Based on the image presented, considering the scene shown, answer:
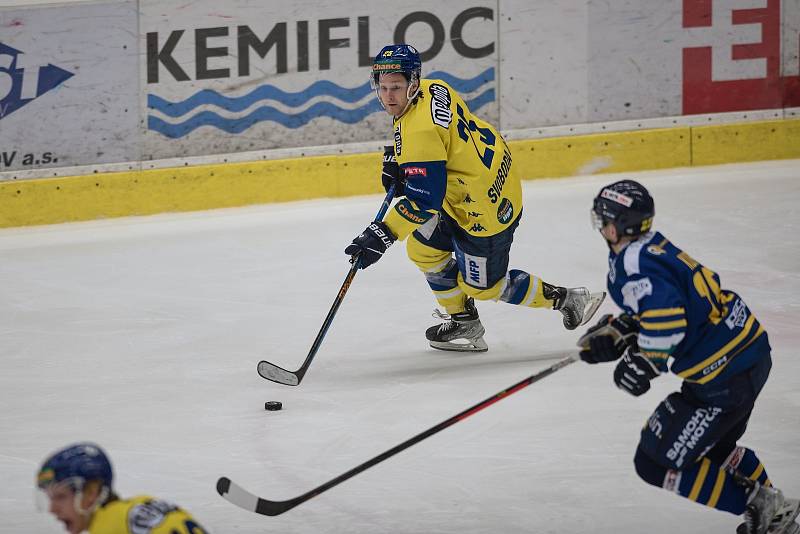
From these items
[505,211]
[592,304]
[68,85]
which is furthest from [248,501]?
[68,85]

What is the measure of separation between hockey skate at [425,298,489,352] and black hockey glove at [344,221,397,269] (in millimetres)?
604

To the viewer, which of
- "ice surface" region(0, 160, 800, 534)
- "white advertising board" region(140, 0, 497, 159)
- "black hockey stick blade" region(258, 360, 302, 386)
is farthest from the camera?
"white advertising board" region(140, 0, 497, 159)

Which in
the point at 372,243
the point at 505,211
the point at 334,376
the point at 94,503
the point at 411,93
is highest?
the point at 411,93

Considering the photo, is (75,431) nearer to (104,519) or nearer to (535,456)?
(535,456)

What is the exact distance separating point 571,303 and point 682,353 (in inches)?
76.6

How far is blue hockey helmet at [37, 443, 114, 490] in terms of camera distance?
226 centimetres

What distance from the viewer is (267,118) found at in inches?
303

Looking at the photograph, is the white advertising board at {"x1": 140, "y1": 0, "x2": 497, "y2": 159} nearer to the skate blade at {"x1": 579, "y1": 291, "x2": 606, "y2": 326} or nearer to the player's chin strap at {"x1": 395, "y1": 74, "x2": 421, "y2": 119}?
the skate blade at {"x1": 579, "y1": 291, "x2": 606, "y2": 326}

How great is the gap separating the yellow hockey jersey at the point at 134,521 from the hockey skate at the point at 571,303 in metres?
2.89

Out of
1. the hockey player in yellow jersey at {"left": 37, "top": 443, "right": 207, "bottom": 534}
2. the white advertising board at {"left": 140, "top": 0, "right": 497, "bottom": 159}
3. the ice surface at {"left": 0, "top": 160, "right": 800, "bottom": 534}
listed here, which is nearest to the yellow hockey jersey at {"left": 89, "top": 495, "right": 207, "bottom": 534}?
the hockey player in yellow jersey at {"left": 37, "top": 443, "right": 207, "bottom": 534}

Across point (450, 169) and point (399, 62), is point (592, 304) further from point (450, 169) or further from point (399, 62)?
point (399, 62)

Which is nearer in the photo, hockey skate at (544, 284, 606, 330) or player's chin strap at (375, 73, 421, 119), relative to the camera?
player's chin strap at (375, 73, 421, 119)

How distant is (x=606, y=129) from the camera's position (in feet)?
27.0

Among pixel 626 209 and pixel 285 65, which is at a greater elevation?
pixel 285 65
